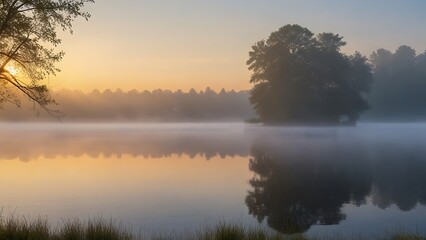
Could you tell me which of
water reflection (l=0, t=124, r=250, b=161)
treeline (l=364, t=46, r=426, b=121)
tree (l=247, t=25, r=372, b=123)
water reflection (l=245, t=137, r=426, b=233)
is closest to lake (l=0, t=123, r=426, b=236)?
water reflection (l=245, t=137, r=426, b=233)

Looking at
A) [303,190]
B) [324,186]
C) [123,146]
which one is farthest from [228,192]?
[123,146]

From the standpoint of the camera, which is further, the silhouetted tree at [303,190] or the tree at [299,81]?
the tree at [299,81]

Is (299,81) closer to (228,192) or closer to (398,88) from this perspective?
(398,88)

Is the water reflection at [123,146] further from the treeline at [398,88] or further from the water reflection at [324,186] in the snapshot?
the treeline at [398,88]

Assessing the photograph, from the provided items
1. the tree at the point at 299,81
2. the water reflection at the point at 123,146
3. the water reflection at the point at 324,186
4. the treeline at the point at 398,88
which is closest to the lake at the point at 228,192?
the water reflection at the point at 324,186

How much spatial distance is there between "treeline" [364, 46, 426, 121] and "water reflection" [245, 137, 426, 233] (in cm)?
9824

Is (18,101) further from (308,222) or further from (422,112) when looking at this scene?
(422,112)

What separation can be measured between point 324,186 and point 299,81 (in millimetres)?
66236

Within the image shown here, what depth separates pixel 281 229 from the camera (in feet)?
46.3

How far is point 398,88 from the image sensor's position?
12594cm

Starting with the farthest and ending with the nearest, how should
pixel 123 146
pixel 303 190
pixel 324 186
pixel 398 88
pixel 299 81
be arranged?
1. pixel 398 88
2. pixel 299 81
3. pixel 123 146
4. pixel 324 186
5. pixel 303 190

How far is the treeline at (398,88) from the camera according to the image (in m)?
126

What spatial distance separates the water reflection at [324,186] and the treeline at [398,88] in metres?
98.2

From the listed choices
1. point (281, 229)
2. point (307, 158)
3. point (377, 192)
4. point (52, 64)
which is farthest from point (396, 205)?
point (307, 158)
